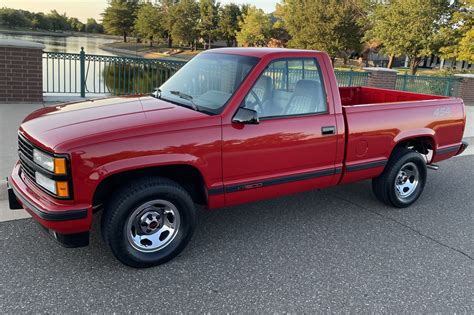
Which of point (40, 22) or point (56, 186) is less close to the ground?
point (40, 22)

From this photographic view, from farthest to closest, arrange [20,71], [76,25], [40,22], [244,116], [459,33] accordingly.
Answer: [76,25]
[40,22]
[459,33]
[20,71]
[244,116]

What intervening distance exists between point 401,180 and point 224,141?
8.92 feet

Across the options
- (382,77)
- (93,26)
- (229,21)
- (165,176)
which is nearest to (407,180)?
(165,176)

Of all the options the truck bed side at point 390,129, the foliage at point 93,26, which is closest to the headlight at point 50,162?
the truck bed side at point 390,129

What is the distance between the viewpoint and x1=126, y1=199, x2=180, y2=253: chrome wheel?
339cm

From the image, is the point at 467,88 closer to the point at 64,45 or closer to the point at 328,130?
the point at 328,130

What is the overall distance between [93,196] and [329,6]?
43.6 meters

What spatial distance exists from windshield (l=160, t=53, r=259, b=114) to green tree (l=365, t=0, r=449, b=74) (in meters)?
30.3

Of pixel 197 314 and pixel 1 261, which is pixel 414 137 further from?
pixel 1 261

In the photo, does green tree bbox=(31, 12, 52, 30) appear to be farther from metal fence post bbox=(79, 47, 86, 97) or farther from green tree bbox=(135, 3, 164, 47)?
metal fence post bbox=(79, 47, 86, 97)

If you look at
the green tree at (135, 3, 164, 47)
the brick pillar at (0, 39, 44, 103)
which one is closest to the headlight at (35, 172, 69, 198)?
the brick pillar at (0, 39, 44, 103)

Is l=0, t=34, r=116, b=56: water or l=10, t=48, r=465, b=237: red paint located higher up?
l=0, t=34, r=116, b=56: water

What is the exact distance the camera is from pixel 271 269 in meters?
3.56

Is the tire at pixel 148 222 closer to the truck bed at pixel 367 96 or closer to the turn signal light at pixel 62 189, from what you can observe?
the turn signal light at pixel 62 189
